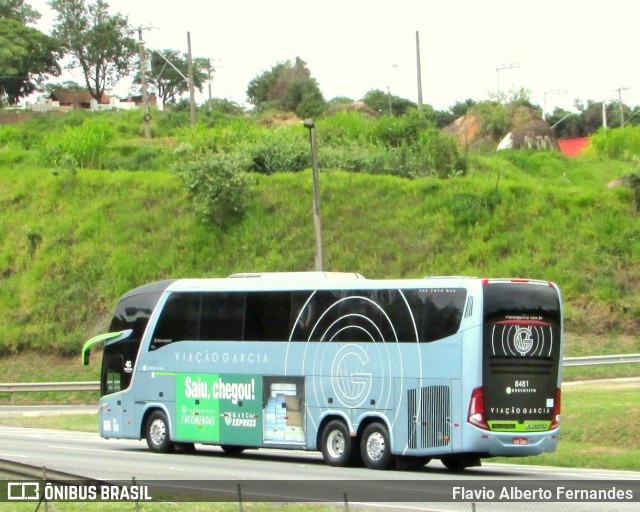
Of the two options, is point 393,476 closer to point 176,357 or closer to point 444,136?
point 176,357

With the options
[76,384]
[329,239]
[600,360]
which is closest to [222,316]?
[600,360]

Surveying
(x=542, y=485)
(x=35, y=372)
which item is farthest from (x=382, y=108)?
(x=542, y=485)

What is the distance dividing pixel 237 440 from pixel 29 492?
10.2m

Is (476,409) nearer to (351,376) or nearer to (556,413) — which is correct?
(556,413)

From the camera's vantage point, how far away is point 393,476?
1839cm

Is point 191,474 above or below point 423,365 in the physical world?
below

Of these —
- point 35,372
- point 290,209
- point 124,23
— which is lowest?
point 35,372

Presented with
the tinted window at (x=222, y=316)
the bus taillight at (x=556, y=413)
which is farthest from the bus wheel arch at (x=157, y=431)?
the bus taillight at (x=556, y=413)

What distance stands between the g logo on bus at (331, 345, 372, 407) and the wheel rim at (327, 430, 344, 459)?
0.69m

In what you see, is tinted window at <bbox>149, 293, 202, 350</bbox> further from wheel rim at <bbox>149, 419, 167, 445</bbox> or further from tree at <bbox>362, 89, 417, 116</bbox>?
tree at <bbox>362, 89, 417, 116</bbox>

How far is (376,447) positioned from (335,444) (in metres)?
1.07

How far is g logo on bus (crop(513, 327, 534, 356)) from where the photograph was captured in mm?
19000

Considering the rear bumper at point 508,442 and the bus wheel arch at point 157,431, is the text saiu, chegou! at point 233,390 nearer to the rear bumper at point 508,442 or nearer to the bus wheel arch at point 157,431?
the bus wheel arch at point 157,431

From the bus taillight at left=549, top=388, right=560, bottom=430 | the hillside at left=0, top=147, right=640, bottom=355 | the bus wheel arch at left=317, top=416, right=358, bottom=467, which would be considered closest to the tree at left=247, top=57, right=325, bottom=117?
the hillside at left=0, top=147, right=640, bottom=355
